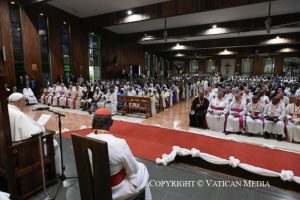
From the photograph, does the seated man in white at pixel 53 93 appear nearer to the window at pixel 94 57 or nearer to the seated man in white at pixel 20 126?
the window at pixel 94 57

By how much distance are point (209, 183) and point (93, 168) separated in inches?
71.1

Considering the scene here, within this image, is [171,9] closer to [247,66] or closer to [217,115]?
[217,115]

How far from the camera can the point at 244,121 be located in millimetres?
5445

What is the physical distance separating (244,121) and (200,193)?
3.58 metres

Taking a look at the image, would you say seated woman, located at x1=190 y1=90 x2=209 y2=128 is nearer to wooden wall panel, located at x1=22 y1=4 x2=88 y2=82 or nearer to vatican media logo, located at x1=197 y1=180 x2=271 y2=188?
vatican media logo, located at x1=197 y1=180 x2=271 y2=188

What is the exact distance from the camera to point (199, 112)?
611cm

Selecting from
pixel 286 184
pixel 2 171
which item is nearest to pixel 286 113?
pixel 286 184

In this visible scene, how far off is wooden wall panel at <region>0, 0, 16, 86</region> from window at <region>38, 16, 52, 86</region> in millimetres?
1632

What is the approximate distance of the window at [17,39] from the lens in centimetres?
952

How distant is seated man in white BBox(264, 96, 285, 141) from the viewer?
5000mm

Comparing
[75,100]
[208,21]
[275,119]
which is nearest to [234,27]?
[208,21]

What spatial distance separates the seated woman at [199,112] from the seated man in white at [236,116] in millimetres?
711

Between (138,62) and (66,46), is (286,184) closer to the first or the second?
(66,46)

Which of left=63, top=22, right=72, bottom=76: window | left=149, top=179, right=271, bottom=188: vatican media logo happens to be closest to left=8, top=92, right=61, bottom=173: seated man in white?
left=149, top=179, right=271, bottom=188: vatican media logo
